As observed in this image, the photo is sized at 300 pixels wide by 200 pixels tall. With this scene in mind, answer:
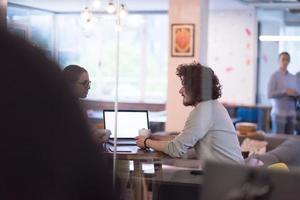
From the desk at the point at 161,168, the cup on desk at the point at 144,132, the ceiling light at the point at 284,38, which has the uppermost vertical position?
the ceiling light at the point at 284,38

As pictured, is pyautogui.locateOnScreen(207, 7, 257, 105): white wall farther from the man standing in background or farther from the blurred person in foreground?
the blurred person in foreground

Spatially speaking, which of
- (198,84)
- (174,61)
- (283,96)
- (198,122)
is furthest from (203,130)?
(174,61)

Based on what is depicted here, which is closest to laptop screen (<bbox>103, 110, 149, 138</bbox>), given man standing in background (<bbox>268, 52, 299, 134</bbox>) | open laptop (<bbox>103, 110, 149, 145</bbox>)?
open laptop (<bbox>103, 110, 149, 145</bbox>)

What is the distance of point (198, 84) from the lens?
7.10 feet

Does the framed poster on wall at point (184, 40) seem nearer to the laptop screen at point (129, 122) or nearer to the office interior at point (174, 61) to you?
the office interior at point (174, 61)

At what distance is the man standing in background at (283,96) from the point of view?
365 centimetres

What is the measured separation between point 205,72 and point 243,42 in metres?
4.50

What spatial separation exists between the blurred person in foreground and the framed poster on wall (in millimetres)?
→ 4435

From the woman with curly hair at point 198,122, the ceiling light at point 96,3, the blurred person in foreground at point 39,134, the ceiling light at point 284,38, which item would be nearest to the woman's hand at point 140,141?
the woman with curly hair at point 198,122

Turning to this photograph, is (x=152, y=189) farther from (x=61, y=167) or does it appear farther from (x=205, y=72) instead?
(x=61, y=167)

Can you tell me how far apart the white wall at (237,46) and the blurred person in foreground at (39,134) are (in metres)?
6.24

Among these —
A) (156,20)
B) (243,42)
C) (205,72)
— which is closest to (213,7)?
(243,42)

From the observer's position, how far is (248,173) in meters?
0.41

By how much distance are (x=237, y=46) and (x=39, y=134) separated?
21.8ft
